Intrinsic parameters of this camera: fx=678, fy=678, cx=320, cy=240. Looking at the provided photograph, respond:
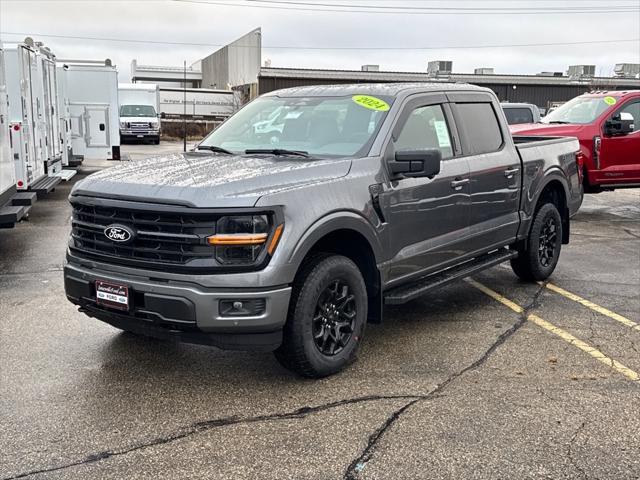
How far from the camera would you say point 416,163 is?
467cm

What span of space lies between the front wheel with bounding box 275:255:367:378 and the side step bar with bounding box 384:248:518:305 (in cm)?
41

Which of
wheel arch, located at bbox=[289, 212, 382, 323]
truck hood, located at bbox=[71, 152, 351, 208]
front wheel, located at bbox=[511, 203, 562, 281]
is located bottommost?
front wheel, located at bbox=[511, 203, 562, 281]

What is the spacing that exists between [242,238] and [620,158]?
9.53 meters

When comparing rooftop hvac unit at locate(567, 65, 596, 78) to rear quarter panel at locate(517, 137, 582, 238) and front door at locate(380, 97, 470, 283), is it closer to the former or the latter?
rear quarter panel at locate(517, 137, 582, 238)

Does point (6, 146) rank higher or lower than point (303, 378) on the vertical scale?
higher

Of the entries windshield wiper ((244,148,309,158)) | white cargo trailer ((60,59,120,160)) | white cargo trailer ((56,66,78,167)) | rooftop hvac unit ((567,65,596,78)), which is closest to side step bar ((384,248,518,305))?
windshield wiper ((244,148,309,158))

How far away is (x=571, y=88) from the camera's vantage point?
4234 cm

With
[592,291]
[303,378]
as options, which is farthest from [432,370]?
[592,291]

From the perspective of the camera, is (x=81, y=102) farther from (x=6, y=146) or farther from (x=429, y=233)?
(x=429, y=233)

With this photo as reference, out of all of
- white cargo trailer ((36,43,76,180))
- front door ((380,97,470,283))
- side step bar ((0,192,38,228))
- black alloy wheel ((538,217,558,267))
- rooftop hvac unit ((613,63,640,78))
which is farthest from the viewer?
rooftop hvac unit ((613,63,640,78))

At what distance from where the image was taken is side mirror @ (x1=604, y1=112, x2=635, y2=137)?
37.0 feet

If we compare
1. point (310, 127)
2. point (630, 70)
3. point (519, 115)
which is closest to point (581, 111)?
point (519, 115)

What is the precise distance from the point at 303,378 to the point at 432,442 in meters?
1.09

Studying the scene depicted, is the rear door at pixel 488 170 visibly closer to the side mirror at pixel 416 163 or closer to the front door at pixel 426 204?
the front door at pixel 426 204
